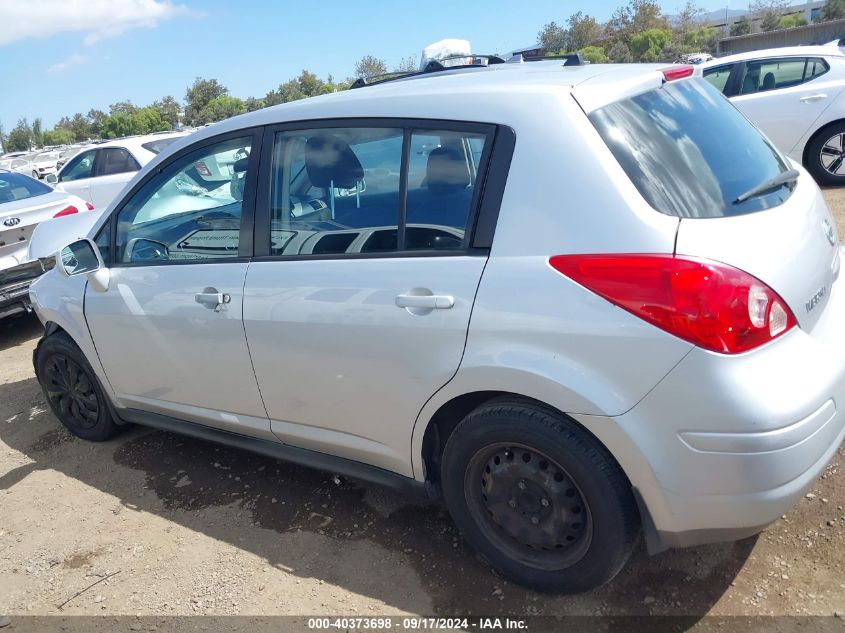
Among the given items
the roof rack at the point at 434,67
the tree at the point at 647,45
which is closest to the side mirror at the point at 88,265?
the roof rack at the point at 434,67

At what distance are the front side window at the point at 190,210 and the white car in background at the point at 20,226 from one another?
291cm

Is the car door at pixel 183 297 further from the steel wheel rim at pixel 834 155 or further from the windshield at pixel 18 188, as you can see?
the steel wheel rim at pixel 834 155

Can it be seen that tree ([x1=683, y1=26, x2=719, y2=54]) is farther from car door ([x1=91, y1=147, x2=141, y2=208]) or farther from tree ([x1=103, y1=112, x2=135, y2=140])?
tree ([x1=103, y1=112, x2=135, y2=140])

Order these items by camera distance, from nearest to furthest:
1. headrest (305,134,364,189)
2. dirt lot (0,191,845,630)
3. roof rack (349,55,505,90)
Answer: dirt lot (0,191,845,630)
headrest (305,134,364,189)
roof rack (349,55,505,90)

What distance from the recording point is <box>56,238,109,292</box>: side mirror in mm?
3500

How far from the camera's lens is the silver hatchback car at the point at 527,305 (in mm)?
2002

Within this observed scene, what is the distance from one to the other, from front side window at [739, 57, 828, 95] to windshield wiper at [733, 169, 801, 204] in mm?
6635

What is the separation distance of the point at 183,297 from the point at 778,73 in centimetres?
794

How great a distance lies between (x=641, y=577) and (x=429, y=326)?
49.0 inches

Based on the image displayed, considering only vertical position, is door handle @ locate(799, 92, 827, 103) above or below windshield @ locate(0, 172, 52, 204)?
below

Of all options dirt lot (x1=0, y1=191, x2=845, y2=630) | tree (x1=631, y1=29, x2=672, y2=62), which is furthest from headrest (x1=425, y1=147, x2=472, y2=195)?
tree (x1=631, y1=29, x2=672, y2=62)

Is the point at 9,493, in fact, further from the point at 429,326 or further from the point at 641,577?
the point at 641,577

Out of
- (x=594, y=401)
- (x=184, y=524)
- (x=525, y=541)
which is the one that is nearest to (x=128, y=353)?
(x=184, y=524)

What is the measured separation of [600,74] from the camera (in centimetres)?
256
